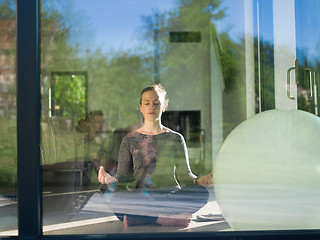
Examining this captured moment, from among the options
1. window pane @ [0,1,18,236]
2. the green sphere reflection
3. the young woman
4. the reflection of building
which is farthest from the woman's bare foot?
the reflection of building

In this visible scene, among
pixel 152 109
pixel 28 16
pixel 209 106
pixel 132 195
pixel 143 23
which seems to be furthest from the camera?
pixel 143 23

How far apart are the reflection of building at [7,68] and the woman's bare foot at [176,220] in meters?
1.02

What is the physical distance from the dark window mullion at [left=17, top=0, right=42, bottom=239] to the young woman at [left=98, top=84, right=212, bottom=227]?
1.68ft

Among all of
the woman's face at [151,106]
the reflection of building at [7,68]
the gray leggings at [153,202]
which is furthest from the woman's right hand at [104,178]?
the reflection of building at [7,68]

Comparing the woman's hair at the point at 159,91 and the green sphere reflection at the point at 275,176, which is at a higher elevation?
the woman's hair at the point at 159,91

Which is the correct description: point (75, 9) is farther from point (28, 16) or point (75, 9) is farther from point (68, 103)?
point (28, 16)

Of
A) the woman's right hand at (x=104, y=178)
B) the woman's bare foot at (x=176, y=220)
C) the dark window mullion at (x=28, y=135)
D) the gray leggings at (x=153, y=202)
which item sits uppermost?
the dark window mullion at (x=28, y=135)

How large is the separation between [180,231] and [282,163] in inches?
24.3

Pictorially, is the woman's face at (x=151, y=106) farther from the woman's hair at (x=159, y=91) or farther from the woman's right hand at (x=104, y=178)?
the woman's right hand at (x=104, y=178)

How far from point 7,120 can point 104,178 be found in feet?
3.24

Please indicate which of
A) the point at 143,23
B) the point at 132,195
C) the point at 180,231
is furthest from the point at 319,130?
the point at 143,23

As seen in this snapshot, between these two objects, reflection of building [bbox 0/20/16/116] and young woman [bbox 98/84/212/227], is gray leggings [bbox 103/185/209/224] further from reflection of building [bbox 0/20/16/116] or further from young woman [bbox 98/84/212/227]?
reflection of building [bbox 0/20/16/116]

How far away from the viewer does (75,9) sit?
12.0 feet

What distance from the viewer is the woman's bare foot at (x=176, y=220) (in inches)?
81.7
